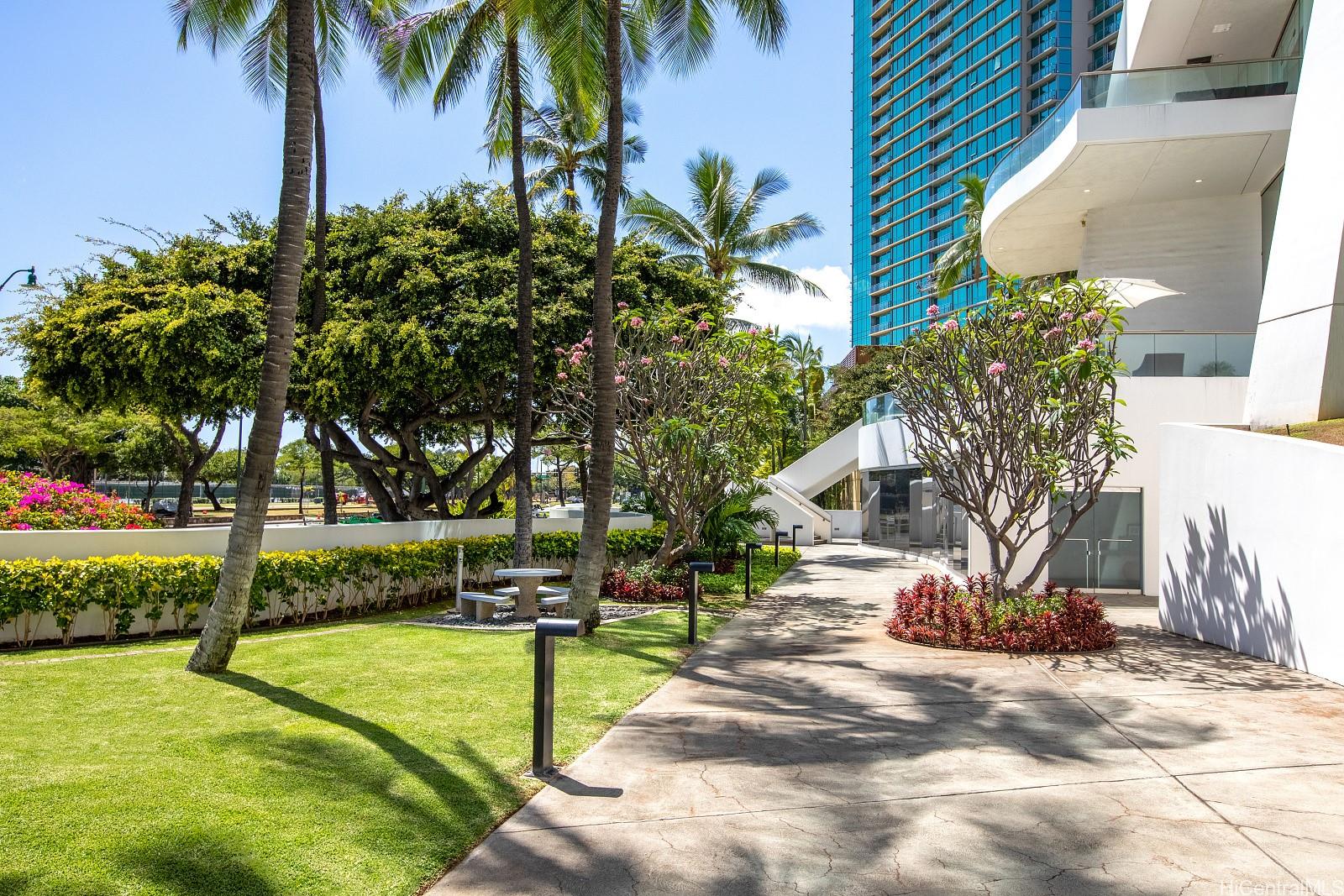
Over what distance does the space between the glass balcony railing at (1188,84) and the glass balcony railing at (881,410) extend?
840cm

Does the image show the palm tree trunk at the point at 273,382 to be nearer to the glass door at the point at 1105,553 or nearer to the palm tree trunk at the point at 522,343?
the palm tree trunk at the point at 522,343

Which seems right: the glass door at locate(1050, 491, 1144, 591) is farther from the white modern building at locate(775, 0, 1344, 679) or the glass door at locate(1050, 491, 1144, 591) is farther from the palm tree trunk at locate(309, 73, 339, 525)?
the palm tree trunk at locate(309, 73, 339, 525)

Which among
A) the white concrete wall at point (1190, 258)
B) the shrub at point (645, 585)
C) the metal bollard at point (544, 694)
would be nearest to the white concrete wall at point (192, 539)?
the shrub at point (645, 585)

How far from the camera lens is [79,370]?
16.3 metres

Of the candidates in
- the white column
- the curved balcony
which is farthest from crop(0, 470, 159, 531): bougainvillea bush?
the curved balcony

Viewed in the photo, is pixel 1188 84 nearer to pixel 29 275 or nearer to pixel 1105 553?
pixel 1105 553

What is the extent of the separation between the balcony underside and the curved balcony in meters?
0.02

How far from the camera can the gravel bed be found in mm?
11773

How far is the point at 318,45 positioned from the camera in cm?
1716

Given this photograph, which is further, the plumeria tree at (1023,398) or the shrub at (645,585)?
the shrub at (645,585)

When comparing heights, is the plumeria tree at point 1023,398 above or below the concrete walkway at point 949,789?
above

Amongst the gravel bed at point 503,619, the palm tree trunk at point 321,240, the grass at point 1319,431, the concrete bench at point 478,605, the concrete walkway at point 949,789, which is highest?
the palm tree trunk at point 321,240

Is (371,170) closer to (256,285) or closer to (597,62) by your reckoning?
(256,285)

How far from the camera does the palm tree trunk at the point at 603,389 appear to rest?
11.1m
